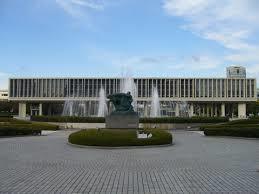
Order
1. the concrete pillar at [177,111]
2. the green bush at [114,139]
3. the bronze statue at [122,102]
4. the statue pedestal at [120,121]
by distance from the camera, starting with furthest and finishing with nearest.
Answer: the concrete pillar at [177,111]
the bronze statue at [122,102]
the statue pedestal at [120,121]
the green bush at [114,139]

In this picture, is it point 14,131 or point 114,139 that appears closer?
point 114,139

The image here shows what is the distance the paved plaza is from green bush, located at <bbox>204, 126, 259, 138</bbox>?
9.01m

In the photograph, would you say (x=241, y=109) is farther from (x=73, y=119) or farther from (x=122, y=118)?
(x=122, y=118)

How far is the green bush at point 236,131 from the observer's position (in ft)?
84.6

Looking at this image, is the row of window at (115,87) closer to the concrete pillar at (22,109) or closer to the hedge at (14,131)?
the concrete pillar at (22,109)

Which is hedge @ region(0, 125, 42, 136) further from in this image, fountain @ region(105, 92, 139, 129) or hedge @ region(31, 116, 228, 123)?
hedge @ region(31, 116, 228, 123)

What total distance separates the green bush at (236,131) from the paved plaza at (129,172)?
9.01 metres

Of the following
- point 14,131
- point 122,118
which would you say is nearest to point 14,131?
point 14,131

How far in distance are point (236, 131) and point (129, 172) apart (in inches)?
690

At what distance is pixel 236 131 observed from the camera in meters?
27.1

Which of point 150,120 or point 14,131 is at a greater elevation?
point 150,120

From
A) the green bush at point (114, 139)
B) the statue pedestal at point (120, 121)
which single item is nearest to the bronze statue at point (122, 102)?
the statue pedestal at point (120, 121)

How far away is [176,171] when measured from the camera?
38.7 feet

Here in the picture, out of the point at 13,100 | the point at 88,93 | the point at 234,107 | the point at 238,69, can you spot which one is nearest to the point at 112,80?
the point at 88,93
